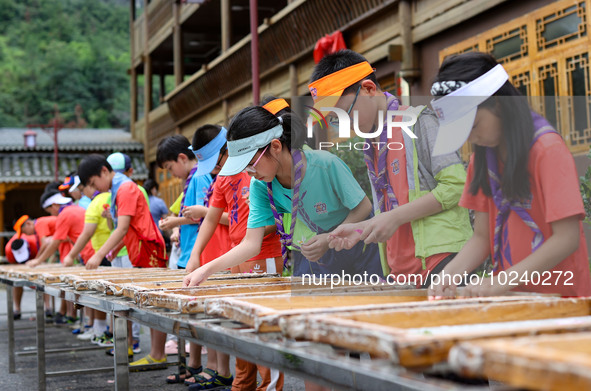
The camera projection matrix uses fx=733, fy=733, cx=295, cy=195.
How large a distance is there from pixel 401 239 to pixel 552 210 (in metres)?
0.76

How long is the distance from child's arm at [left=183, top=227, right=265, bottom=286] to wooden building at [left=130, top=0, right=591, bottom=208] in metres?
1.04

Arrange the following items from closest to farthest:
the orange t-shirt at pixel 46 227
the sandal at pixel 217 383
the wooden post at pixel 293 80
Answer: 1. the sandal at pixel 217 383
2. the orange t-shirt at pixel 46 227
3. the wooden post at pixel 293 80

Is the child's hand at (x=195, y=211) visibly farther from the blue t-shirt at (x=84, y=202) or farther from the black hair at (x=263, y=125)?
the blue t-shirt at (x=84, y=202)

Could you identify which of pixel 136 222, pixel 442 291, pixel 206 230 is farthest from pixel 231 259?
pixel 136 222

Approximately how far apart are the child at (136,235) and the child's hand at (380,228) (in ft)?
11.7

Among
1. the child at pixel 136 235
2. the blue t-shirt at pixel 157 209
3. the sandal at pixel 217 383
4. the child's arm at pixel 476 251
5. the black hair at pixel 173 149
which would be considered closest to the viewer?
the child's arm at pixel 476 251

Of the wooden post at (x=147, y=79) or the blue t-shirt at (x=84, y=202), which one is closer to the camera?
the blue t-shirt at (x=84, y=202)

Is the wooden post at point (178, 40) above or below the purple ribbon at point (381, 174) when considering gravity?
above

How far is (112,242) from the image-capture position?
5.79 m

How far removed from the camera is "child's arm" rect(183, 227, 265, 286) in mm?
3043

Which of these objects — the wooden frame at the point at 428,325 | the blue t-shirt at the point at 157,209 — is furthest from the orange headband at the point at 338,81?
the blue t-shirt at the point at 157,209

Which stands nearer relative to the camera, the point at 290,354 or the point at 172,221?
the point at 290,354

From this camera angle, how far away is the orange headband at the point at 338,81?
2925mm

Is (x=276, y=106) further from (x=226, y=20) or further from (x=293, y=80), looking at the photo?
(x=226, y=20)
